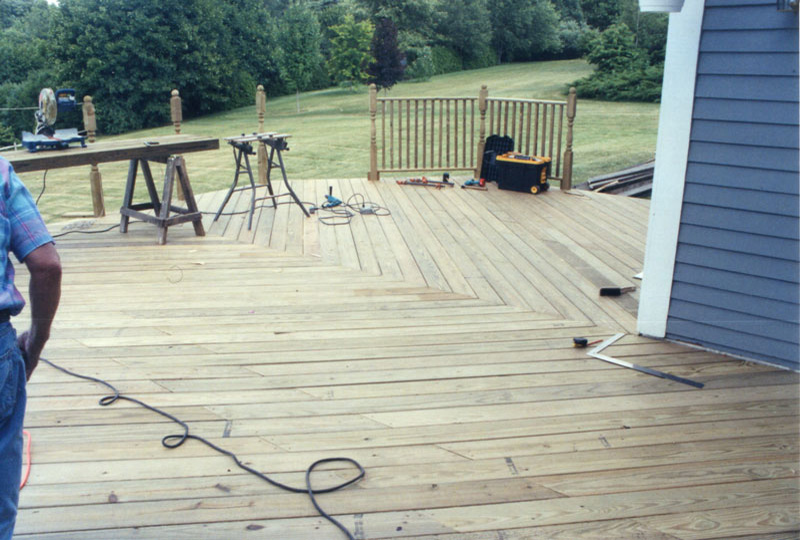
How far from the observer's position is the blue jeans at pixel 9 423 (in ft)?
4.62

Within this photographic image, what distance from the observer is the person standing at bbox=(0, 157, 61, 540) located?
1396 mm

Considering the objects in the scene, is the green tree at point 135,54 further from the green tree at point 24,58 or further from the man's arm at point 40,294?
the man's arm at point 40,294

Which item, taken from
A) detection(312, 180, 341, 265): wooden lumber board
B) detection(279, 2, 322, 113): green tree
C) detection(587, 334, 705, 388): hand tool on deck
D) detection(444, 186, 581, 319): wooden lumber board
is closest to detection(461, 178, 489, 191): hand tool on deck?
detection(444, 186, 581, 319): wooden lumber board

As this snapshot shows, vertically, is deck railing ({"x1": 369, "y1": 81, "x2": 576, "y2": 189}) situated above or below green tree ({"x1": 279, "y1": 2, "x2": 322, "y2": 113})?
below

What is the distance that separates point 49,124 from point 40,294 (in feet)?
12.6

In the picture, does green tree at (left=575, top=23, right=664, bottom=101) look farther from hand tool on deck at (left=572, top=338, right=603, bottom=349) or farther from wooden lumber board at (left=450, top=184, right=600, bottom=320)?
hand tool on deck at (left=572, top=338, right=603, bottom=349)

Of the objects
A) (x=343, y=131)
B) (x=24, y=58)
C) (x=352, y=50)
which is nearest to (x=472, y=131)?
(x=343, y=131)

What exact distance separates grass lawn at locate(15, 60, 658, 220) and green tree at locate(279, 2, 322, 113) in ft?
2.38

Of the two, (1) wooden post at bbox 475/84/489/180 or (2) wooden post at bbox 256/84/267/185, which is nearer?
(2) wooden post at bbox 256/84/267/185

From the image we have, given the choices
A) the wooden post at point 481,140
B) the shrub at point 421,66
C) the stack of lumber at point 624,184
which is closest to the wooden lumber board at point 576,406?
the wooden post at point 481,140

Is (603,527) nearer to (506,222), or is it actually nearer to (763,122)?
(763,122)

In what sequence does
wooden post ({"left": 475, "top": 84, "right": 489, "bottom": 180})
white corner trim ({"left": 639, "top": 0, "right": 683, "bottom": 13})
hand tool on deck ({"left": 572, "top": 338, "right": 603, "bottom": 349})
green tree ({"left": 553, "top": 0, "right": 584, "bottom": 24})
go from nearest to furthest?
white corner trim ({"left": 639, "top": 0, "right": 683, "bottom": 13}) → hand tool on deck ({"left": 572, "top": 338, "right": 603, "bottom": 349}) → wooden post ({"left": 475, "top": 84, "right": 489, "bottom": 180}) → green tree ({"left": 553, "top": 0, "right": 584, "bottom": 24})

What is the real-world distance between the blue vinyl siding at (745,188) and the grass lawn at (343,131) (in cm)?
508

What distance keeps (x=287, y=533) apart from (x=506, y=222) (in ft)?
13.6
